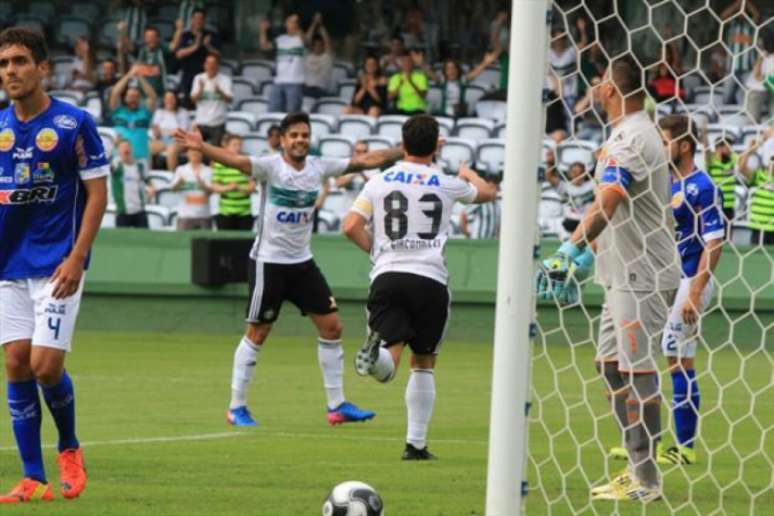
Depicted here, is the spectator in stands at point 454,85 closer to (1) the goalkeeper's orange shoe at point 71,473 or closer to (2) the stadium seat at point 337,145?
(2) the stadium seat at point 337,145

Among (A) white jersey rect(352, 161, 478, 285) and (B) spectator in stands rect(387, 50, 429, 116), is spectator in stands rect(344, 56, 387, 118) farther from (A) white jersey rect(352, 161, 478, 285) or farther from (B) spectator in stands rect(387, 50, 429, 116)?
(A) white jersey rect(352, 161, 478, 285)

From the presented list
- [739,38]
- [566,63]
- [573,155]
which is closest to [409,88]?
[573,155]

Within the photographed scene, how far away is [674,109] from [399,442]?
1178 cm

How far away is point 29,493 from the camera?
28.8ft

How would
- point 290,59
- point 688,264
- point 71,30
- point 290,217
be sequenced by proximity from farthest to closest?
1. point 71,30
2. point 290,59
3. point 290,217
4. point 688,264

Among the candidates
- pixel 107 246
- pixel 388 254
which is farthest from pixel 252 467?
pixel 107 246

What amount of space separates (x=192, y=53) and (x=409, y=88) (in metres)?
3.46

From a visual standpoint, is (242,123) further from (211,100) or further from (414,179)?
(414,179)

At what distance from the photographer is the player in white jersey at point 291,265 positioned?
44.1 ft

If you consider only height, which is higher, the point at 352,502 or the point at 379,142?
the point at 352,502

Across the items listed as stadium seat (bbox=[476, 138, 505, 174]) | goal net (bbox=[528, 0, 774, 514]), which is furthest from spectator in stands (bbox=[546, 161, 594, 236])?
stadium seat (bbox=[476, 138, 505, 174])

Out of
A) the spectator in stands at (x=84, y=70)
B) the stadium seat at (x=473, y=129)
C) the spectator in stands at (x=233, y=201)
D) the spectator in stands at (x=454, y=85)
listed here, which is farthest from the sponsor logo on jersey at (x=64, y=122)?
the spectator in stands at (x=84, y=70)

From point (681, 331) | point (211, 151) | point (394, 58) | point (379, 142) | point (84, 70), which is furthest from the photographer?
point (84, 70)

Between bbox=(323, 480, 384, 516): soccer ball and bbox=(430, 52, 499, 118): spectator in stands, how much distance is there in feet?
64.1
